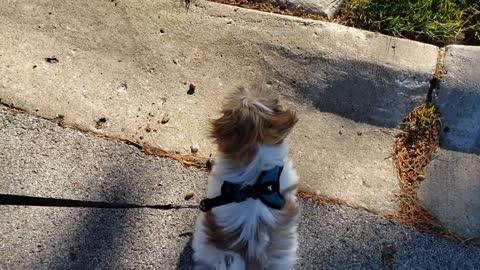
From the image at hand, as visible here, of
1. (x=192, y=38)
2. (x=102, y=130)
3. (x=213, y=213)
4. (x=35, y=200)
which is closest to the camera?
(x=35, y=200)

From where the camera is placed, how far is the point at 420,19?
14.5ft

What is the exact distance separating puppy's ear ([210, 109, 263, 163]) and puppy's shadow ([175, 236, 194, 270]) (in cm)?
109

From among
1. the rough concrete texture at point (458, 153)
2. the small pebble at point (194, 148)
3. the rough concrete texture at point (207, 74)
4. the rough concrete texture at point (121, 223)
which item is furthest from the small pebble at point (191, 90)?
the rough concrete texture at point (458, 153)

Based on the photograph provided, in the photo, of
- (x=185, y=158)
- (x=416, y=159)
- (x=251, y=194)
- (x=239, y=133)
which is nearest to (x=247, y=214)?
(x=251, y=194)

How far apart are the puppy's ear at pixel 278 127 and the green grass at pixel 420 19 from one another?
1834 mm

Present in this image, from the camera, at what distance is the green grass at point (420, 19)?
14.4ft

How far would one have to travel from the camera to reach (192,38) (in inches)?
165

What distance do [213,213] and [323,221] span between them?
1.09 meters

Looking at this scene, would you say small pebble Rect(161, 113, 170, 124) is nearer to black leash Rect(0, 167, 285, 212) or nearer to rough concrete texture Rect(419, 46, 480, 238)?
black leash Rect(0, 167, 285, 212)

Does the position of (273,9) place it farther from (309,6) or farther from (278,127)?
(278,127)

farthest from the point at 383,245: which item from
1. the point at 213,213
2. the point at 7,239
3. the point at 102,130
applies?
the point at 7,239

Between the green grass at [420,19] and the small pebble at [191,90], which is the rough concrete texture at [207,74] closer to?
the small pebble at [191,90]

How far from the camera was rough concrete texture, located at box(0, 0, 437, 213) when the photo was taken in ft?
13.0

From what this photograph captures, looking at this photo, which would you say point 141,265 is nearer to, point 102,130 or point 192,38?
point 102,130
